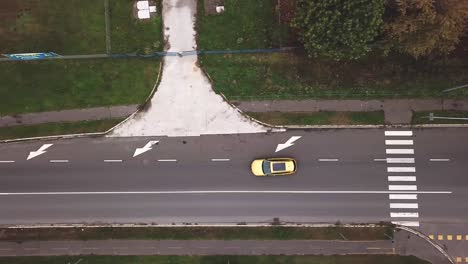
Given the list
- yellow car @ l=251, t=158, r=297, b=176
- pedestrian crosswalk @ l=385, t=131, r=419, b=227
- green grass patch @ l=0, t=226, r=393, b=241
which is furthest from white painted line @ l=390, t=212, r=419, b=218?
yellow car @ l=251, t=158, r=297, b=176

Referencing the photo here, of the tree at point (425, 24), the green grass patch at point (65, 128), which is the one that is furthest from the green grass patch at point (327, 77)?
the green grass patch at point (65, 128)

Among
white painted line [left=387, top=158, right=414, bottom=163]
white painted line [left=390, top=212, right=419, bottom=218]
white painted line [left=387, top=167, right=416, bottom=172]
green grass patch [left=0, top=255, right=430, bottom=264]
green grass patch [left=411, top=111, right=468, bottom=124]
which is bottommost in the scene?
green grass patch [left=0, top=255, right=430, bottom=264]

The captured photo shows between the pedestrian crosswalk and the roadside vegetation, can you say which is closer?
the pedestrian crosswalk

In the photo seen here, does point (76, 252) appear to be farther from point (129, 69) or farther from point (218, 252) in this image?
point (129, 69)

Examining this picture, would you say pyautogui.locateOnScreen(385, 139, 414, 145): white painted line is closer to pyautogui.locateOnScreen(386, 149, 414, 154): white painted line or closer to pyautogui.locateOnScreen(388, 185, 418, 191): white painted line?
pyautogui.locateOnScreen(386, 149, 414, 154): white painted line

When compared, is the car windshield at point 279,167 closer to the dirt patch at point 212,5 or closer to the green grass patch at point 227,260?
the green grass patch at point 227,260

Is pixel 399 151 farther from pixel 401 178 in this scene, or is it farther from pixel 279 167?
Result: pixel 279 167
